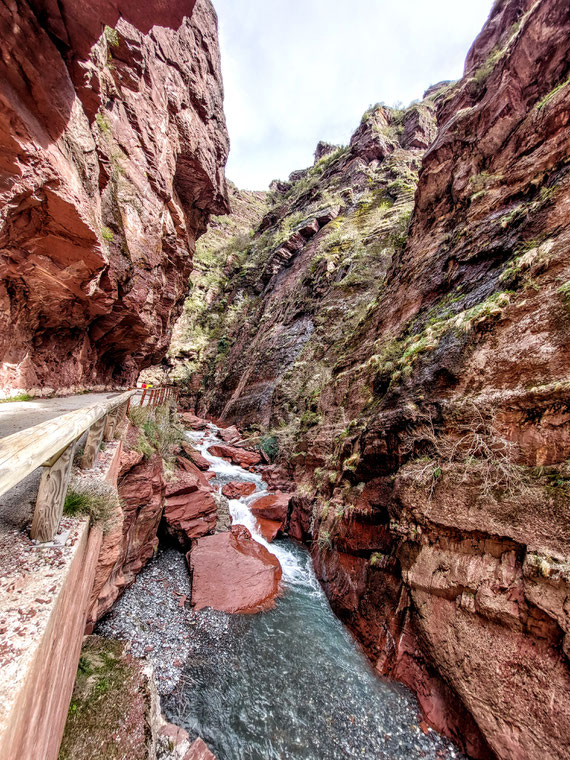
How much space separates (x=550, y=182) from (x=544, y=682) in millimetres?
7469

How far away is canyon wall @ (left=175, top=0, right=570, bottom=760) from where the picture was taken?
3.34 meters

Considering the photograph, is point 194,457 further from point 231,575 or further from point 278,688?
point 278,688

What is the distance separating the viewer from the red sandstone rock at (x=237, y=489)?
10281 millimetres

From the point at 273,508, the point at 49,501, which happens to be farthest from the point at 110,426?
the point at 273,508

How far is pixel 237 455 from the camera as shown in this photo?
14109 millimetres

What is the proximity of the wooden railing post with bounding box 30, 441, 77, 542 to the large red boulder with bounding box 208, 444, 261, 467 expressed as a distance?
1189cm

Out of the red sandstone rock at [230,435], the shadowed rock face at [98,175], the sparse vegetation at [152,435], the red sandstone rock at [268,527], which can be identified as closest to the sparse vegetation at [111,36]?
the shadowed rock face at [98,175]

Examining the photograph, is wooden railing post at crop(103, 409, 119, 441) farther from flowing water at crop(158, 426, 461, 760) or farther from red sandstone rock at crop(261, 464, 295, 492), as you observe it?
red sandstone rock at crop(261, 464, 295, 492)

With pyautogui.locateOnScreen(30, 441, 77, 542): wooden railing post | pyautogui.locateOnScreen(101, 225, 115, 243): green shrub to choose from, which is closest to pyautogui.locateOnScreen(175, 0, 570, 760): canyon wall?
pyautogui.locateOnScreen(30, 441, 77, 542): wooden railing post

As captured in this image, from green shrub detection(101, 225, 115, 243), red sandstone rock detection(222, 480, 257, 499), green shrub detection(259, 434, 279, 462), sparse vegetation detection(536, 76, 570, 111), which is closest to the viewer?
sparse vegetation detection(536, 76, 570, 111)

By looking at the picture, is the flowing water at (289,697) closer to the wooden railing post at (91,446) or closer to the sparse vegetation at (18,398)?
the wooden railing post at (91,446)

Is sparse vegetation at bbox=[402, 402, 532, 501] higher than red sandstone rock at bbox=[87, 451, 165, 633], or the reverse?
sparse vegetation at bbox=[402, 402, 532, 501]

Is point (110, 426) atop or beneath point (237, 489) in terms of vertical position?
atop

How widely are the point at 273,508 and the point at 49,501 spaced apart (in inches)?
318
